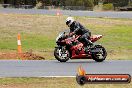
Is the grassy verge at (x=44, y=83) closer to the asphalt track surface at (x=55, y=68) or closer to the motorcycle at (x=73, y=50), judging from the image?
the asphalt track surface at (x=55, y=68)

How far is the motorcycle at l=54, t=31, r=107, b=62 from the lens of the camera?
19406 millimetres

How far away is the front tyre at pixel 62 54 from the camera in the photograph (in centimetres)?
1939

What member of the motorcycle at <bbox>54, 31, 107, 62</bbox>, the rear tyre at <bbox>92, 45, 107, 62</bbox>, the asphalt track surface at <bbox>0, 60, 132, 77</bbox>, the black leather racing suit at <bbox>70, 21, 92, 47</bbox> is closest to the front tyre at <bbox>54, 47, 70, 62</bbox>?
the motorcycle at <bbox>54, 31, 107, 62</bbox>

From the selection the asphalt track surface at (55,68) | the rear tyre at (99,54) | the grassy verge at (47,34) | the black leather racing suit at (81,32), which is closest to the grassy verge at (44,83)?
the asphalt track surface at (55,68)

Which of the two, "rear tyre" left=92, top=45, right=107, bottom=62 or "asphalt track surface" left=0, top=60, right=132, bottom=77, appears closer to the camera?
"asphalt track surface" left=0, top=60, right=132, bottom=77

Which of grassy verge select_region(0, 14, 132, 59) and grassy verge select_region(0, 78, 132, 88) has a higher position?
grassy verge select_region(0, 78, 132, 88)

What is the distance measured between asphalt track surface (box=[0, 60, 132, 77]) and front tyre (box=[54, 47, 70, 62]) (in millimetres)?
198

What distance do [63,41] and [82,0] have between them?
70.3 meters

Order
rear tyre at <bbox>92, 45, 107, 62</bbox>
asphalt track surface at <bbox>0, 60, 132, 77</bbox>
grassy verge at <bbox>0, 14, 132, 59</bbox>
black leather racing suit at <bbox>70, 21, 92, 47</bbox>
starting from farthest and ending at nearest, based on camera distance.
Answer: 1. grassy verge at <bbox>0, 14, 132, 59</bbox>
2. rear tyre at <bbox>92, 45, 107, 62</bbox>
3. black leather racing suit at <bbox>70, 21, 92, 47</bbox>
4. asphalt track surface at <bbox>0, 60, 132, 77</bbox>

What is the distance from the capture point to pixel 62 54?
19.4 metres

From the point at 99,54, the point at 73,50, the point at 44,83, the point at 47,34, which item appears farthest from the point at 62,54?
the point at 47,34

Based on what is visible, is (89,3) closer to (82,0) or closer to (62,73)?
(82,0)

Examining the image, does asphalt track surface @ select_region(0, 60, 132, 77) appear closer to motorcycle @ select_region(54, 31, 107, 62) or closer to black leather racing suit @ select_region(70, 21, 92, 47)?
motorcycle @ select_region(54, 31, 107, 62)

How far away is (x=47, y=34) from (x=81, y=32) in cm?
1547
